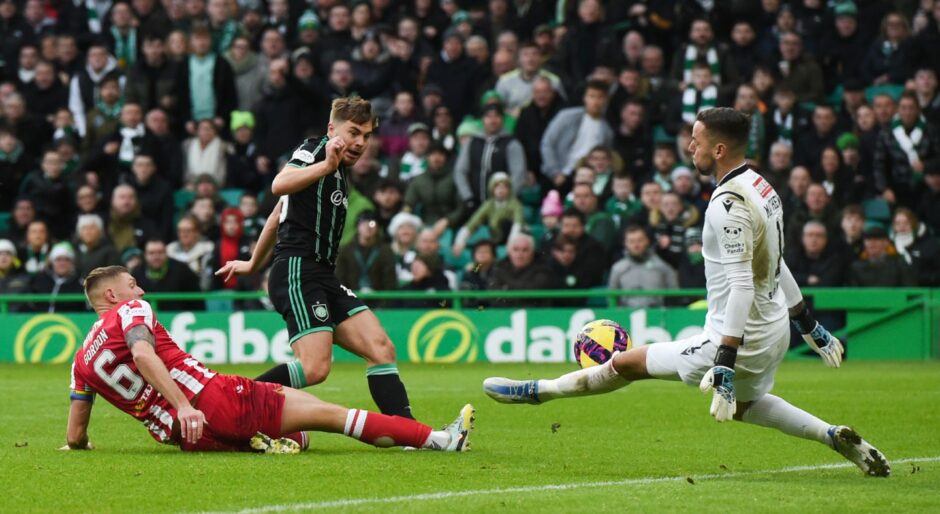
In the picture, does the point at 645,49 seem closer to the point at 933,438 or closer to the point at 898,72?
the point at 898,72

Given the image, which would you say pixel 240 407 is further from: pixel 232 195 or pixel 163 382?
pixel 232 195

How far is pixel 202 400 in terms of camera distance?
8500 mm

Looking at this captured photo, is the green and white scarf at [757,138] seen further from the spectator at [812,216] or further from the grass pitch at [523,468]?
the grass pitch at [523,468]

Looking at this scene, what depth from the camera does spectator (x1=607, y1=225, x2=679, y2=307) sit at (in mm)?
18547

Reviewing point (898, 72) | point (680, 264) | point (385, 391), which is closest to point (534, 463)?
point (385, 391)

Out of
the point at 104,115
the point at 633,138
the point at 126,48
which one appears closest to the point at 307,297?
the point at 633,138

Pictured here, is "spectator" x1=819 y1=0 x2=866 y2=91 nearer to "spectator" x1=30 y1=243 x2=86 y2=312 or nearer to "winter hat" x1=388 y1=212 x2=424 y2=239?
"winter hat" x1=388 y1=212 x2=424 y2=239

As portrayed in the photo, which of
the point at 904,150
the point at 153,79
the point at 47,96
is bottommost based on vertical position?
the point at 904,150

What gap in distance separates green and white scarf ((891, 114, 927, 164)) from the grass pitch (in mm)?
6914

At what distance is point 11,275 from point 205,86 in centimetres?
399

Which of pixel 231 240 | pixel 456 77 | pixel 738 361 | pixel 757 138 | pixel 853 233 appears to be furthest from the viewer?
pixel 456 77

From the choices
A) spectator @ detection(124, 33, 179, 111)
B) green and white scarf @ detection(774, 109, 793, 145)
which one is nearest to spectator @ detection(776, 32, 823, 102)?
green and white scarf @ detection(774, 109, 793, 145)

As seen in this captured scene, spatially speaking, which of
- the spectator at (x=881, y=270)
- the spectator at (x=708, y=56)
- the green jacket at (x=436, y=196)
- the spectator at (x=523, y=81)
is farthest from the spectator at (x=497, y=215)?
the spectator at (x=881, y=270)

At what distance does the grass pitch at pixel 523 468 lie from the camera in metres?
6.82
